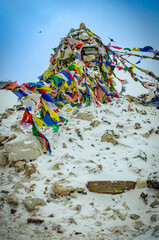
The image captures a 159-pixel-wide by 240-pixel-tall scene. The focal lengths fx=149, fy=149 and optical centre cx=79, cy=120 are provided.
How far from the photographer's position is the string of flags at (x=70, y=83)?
9.40 feet

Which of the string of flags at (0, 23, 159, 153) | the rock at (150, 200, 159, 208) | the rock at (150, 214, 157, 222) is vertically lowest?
the rock at (150, 200, 159, 208)

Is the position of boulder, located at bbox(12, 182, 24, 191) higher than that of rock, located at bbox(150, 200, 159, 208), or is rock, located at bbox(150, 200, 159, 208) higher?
boulder, located at bbox(12, 182, 24, 191)

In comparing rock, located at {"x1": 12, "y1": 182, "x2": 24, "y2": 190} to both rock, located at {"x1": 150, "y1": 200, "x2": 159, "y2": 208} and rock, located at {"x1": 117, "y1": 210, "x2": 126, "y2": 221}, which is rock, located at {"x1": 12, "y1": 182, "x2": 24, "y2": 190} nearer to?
rock, located at {"x1": 117, "y1": 210, "x2": 126, "y2": 221}

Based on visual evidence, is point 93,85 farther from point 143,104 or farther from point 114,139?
point 143,104

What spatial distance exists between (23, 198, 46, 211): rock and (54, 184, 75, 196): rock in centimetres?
26

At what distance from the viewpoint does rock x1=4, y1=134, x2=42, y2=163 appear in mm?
2758

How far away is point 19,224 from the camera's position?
5.07 feet

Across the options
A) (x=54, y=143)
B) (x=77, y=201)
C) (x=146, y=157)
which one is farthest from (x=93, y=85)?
(x=77, y=201)

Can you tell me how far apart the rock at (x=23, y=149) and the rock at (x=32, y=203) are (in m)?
1.05

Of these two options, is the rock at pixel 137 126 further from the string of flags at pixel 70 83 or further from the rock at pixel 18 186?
the rock at pixel 18 186

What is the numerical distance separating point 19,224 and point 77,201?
76 cm

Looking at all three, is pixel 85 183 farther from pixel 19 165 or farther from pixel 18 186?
pixel 19 165

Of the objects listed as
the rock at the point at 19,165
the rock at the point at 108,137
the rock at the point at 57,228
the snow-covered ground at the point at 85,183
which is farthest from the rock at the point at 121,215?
the rock at the point at 108,137

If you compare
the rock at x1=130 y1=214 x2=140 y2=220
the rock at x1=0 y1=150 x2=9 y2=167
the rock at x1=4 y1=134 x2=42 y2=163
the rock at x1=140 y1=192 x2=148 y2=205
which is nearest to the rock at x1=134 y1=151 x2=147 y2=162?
the rock at x1=140 y1=192 x2=148 y2=205
